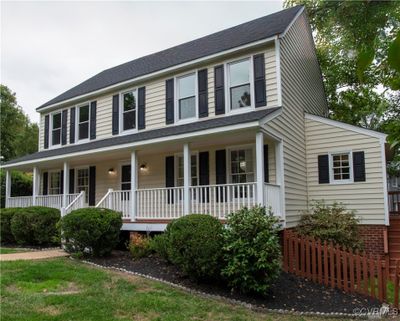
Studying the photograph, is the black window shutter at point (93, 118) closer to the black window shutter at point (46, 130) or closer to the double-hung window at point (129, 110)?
the double-hung window at point (129, 110)

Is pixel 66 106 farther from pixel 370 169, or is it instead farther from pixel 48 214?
pixel 370 169

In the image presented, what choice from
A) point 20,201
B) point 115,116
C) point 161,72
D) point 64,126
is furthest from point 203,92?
point 20,201

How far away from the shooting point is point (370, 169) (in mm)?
11547

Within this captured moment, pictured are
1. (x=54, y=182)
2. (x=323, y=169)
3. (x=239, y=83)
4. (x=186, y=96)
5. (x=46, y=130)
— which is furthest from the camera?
(x=54, y=182)

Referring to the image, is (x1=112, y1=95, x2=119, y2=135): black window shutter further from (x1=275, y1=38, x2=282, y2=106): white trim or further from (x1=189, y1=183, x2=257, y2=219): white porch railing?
(x1=275, y1=38, x2=282, y2=106): white trim

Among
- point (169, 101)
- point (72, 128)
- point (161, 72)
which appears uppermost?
point (161, 72)

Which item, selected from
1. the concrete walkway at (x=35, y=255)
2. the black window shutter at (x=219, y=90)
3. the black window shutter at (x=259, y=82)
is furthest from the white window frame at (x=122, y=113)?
the concrete walkway at (x=35, y=255)

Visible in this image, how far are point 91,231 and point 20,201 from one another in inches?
306

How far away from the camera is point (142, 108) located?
13.8 meters

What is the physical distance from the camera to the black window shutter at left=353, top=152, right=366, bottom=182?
11.6 m

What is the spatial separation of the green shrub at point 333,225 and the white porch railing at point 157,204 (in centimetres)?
362

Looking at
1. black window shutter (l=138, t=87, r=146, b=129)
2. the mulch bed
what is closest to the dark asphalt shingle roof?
black window shutter (l=138, t=87, r=146, b=129)

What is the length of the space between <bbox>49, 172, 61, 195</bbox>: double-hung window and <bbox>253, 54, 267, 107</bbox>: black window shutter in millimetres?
10345

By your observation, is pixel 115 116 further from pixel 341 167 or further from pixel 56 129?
pixel 341 167
